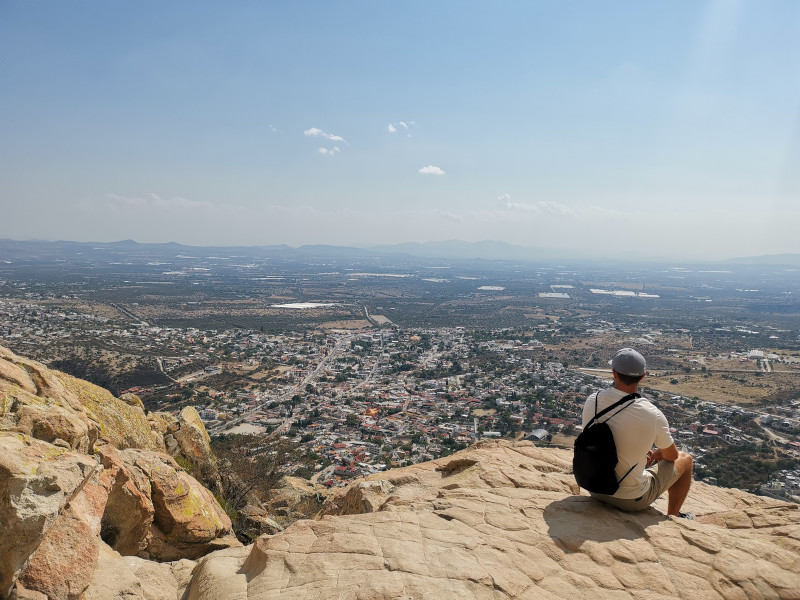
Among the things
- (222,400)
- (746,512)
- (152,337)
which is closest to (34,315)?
(152,337)

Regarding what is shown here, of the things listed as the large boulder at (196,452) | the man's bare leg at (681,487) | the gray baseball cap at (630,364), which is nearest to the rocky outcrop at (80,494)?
the large boulder at (196,452)

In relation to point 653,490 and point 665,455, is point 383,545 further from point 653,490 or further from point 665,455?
point 665,455

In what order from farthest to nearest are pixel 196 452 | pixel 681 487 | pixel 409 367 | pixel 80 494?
pixel 409 367
pixel 196 452
pixel 681 487
pixel 80 494

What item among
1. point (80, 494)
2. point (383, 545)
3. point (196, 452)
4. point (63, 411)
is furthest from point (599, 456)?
point (196, 452)

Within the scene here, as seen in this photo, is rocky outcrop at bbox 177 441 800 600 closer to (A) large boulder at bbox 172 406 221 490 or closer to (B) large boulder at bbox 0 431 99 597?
(B) large boulder at bbox 0 431 99 597

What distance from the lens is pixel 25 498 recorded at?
3.51 m

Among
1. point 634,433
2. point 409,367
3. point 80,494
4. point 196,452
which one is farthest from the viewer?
point 409,367

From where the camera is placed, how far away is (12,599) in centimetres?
347

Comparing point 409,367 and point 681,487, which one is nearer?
point 681,487

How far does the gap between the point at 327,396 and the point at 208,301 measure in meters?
78.3

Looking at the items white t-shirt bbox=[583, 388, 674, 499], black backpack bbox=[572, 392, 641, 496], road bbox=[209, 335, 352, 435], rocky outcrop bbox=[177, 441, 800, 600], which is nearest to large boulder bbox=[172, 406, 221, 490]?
rocky outcrop bbox=[177, 441, 800, 600]

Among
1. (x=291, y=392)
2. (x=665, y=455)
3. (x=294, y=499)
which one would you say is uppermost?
(x=665, y=455)

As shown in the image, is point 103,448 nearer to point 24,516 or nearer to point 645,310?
point 24,516

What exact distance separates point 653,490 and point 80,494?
6.48 metres
